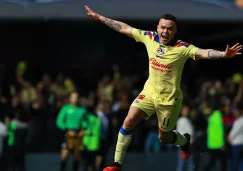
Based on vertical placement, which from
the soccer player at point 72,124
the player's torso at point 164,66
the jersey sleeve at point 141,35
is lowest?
the soccer player at point 72,124

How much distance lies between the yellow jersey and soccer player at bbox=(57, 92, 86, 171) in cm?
661

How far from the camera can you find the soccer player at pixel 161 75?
12.6 m

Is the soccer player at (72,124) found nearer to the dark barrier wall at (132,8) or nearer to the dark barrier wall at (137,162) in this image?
the dark barrier wall at (137,162)

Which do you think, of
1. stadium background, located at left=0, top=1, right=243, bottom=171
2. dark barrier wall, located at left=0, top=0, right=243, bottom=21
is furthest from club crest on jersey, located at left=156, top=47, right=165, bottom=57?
dark barrier wall, located at left=0, top=0, right=243, bottom=21

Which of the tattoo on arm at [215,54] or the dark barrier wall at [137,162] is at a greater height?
the tattoo on arm at [215,54]

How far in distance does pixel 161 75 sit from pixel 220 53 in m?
1.18

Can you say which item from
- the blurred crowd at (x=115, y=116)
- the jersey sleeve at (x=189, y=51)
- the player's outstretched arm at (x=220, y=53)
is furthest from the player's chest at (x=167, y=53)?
the blurred crowd at (x=115, y=116)

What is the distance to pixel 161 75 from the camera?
41.7 feet

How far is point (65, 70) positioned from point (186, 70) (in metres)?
3.91

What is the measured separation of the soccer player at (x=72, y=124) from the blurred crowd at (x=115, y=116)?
55 centimetres

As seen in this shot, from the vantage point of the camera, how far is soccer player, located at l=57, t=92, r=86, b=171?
1941cm

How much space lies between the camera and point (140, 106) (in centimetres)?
1279

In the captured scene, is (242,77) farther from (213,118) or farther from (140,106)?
(140,106)

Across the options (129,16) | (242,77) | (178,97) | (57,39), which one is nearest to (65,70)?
(57,39)
